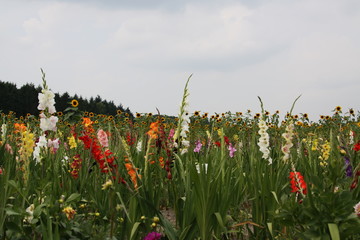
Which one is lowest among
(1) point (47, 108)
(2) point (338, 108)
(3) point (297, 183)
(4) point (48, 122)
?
(3) point (297, 183)

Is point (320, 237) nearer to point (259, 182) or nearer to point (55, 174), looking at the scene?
point (259, 182)

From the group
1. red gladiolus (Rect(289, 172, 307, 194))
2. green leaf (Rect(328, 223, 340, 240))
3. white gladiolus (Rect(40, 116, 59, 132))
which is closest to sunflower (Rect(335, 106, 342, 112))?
red gladiolus (Rect(289, 172, 307, 194))

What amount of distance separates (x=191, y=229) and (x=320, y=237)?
0.89m

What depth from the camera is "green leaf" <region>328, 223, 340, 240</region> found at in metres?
→ 1.75

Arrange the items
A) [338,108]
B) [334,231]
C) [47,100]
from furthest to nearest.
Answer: [338,108]
[47,100]
[334,231]

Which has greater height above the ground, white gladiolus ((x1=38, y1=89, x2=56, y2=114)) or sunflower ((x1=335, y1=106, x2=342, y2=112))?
sunflower ((x1=335, y1=106, x2=342, y2=112))

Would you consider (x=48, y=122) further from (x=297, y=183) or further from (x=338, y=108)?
(x=338, y=108)

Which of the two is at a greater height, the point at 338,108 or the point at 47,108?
the point at 338,108

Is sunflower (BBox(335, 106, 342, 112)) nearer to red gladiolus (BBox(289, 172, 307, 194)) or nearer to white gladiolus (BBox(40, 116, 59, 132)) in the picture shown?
red gladiolus (BBox(289, 172, 307, 194))

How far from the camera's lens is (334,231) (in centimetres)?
177

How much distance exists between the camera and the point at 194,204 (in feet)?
7.74

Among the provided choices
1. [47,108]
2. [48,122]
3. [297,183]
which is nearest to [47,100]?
[47,108]

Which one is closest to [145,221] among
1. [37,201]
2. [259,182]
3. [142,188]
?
[142,188]

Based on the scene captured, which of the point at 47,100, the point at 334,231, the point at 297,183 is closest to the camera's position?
the point at 334,231
